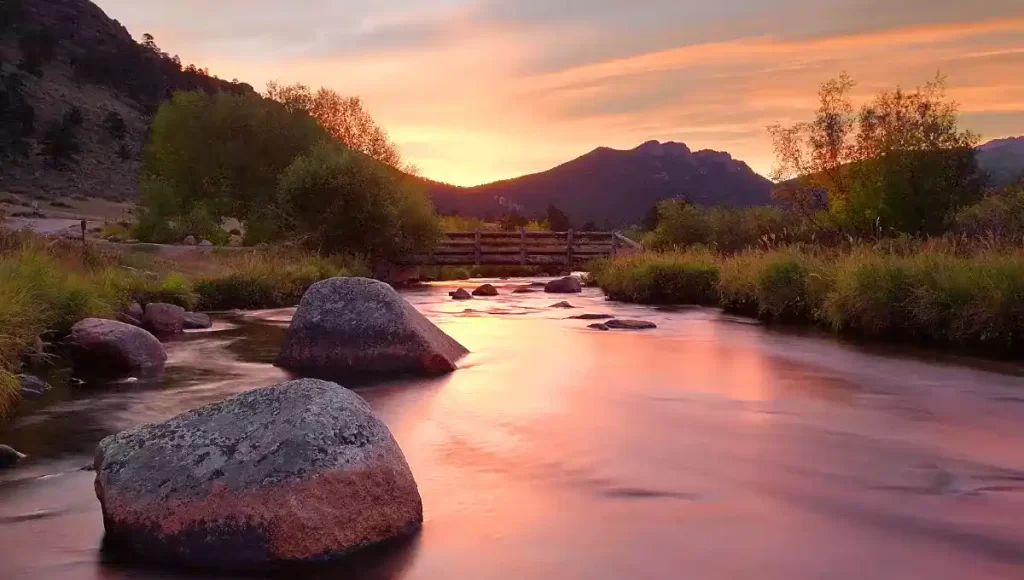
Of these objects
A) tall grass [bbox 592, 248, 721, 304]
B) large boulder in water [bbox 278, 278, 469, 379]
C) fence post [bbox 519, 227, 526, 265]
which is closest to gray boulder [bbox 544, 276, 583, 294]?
tall grass [bbox 592, 248, 721, 304]

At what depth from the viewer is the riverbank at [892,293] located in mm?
13875

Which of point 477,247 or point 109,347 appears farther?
point 477,247

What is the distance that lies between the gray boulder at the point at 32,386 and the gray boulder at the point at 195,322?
6.86 metres

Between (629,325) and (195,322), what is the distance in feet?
30.5

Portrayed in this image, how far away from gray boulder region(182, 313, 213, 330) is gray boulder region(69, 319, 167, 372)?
4.98 metres

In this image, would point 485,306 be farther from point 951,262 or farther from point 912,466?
point 912,466

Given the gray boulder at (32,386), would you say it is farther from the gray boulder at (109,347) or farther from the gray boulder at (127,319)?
the gray boulder at (127,319)

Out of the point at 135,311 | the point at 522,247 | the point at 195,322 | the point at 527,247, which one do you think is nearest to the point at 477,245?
the point at 522,247

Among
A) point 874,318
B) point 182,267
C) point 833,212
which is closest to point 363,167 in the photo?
point 182,267

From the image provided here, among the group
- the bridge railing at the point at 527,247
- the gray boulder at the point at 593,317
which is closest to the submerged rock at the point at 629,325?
the gray boulder at the point at 593,317

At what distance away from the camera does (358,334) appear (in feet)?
39.5

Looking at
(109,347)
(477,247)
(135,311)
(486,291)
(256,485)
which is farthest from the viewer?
(477,247)

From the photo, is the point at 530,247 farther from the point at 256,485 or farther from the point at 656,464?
the point at 256,485

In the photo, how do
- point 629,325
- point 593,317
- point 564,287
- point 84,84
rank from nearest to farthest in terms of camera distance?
point 629,325 < point 593,317 < point 564,287 < point 84,84
